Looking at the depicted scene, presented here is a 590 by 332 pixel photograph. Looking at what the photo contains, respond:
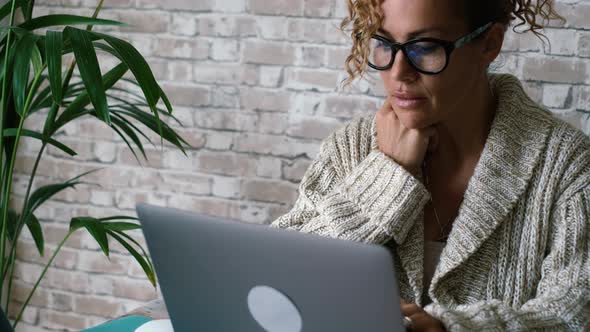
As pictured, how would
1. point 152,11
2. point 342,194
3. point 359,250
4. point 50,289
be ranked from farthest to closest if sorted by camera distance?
point 50,289, point 152,11, point 342,194, point 359,250

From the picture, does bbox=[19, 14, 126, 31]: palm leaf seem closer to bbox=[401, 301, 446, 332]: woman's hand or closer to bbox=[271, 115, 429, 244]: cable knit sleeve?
bbox=[271, 115, 429, 244]: cable knit sleeve

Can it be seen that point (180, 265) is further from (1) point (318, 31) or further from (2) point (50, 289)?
(2) point (50, 289)

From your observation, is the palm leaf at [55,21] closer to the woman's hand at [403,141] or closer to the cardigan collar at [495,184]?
the woman's hand at [403,141]

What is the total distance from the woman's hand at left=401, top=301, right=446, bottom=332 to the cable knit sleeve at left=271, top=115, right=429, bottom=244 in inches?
11.7

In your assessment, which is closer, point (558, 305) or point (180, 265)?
point (180, 265)

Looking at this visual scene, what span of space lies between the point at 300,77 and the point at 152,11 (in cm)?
48

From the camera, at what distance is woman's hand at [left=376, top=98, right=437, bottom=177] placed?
153cm

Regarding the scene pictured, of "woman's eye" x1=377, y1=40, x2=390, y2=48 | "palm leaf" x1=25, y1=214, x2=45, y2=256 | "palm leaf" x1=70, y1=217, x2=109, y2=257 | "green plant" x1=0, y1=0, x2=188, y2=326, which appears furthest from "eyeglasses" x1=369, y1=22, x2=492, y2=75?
"palm leaf" x1=25, y1=214, x2=45, y2=256

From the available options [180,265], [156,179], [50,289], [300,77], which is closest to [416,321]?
[180,265]

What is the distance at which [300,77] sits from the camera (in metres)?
2.17

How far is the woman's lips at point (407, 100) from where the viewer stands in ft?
4.79

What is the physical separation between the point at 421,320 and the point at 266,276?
0.31m

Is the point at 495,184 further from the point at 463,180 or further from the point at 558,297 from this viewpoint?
the point at 558,297

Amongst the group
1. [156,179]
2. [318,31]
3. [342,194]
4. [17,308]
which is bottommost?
[17,308]
